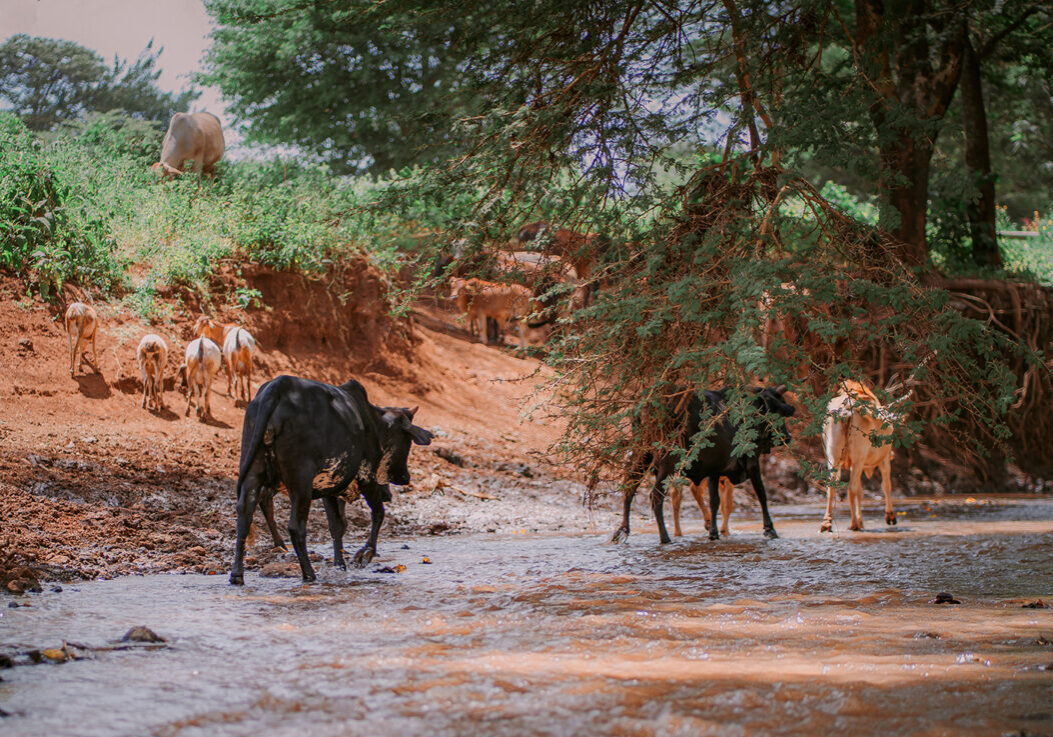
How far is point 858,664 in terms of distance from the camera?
409 centimetres

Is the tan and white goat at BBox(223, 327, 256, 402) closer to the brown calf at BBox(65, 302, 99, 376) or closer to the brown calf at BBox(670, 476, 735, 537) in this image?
the brown calf at BBox(65, 302, 99, 376)

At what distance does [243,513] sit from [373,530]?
60.1 inches

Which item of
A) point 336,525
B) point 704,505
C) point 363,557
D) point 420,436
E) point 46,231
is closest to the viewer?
point 336,525

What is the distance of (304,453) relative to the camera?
7367mm

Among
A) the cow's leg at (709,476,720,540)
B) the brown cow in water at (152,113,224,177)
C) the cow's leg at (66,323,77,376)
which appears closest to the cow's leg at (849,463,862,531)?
the cow's leg at (709,476,720,540)

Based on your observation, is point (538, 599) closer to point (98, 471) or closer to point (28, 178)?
point (98, 471)

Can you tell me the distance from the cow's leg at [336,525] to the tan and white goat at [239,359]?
243 inches

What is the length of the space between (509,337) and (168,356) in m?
12.3

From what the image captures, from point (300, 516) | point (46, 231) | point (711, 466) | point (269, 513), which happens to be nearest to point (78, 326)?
point (46, 231)

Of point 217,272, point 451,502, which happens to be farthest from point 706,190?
point 217,272

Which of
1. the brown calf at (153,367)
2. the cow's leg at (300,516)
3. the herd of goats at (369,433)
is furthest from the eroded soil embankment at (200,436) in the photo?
the cow's leg at (300,516)

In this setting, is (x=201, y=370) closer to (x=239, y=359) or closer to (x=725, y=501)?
(x=239, y=359)

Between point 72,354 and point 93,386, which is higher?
point 72,354

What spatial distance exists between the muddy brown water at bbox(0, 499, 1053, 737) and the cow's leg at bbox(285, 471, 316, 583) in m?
0.22
